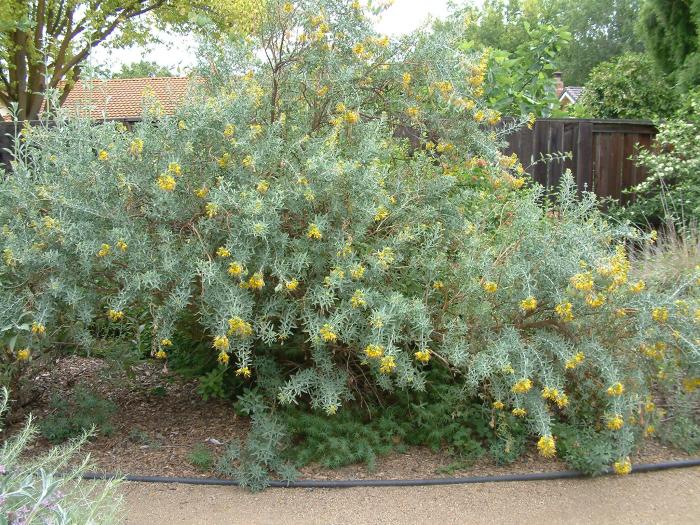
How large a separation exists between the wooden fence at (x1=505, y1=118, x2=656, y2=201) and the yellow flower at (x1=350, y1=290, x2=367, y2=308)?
5.93 metres

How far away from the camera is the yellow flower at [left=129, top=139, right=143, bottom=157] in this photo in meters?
4.04

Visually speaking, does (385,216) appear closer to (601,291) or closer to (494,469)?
(601,291)

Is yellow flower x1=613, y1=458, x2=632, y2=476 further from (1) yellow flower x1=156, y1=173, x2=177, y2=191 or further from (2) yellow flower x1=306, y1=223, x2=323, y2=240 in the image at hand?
(1) yellow flower x1=156, y1=173, x2=177, y2=191

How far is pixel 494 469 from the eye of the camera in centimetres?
434

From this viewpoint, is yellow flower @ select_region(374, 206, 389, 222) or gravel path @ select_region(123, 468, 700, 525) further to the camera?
yellow flower @ select_region(374, 206, 389, 222)

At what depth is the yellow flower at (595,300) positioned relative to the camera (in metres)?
3.88

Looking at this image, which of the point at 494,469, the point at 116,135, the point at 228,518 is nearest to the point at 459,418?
the point at 494,469

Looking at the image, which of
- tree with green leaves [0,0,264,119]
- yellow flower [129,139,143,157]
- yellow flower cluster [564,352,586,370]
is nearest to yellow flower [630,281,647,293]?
yellow flower cluster [564,352,586,370]

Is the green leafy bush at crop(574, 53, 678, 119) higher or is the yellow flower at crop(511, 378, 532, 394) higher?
the green leafy bush at crop(574, 53, 678, 119)

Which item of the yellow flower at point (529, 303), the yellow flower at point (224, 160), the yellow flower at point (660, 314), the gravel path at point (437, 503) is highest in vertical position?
the yellow flower at point (224, 160)

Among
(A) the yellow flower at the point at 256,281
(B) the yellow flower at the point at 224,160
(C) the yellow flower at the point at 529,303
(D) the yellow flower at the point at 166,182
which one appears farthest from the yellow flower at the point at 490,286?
(D) the yellow flower at the point at 166,182

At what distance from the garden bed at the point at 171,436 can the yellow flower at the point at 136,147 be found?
173 cm

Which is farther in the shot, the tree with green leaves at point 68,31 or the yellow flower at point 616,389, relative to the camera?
the tree with green leaves at point 68,31

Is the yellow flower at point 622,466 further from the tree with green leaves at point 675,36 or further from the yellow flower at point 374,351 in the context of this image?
the tree with green leaves at point 675,36
